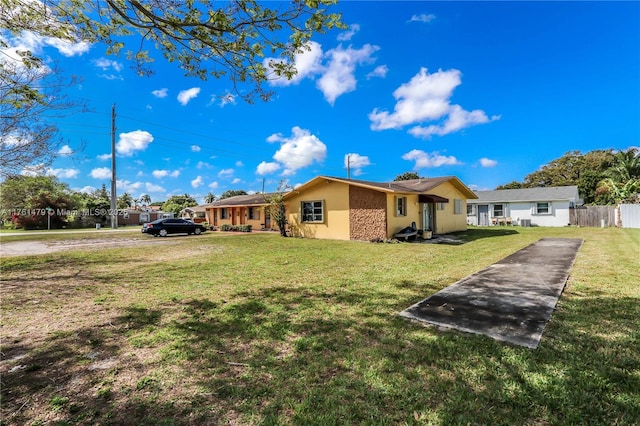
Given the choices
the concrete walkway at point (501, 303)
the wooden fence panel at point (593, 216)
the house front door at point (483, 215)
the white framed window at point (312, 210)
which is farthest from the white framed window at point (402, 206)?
the wooden fence panel at point (593, 216)

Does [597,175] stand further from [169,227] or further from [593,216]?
[169,227]

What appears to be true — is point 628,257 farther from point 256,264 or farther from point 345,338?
point 256,264

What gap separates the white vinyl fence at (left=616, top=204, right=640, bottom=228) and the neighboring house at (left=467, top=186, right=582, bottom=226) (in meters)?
3.19

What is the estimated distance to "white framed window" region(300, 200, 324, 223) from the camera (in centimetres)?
1720

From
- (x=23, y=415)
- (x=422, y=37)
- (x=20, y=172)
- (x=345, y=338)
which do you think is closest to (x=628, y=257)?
(x=345, y=338)

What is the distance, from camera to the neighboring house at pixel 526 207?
24.0 meters

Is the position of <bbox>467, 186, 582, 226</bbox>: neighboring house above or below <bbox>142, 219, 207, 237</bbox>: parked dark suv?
above

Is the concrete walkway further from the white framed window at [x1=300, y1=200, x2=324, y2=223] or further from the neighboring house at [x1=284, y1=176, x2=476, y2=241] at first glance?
the white framed window at [x1=300, y1=200, x2=324, y2=223]

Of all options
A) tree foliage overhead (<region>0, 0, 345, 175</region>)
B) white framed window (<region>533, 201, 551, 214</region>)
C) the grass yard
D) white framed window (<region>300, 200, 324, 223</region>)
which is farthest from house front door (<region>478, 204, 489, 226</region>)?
tree foliage overhead (<region>0, 0, 345, 175</region>)

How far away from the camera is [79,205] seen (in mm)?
40812

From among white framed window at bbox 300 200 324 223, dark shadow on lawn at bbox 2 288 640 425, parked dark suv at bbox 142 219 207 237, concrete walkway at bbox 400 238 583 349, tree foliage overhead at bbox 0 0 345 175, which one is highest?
tree foliage overhead at bbox 0 0 345 175

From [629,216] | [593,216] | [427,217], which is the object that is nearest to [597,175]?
[593,216]

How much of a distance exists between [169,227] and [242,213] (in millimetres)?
6634

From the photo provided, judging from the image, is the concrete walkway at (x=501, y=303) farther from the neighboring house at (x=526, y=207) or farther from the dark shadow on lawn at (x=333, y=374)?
the neighboring house at (x=526, y=207)
